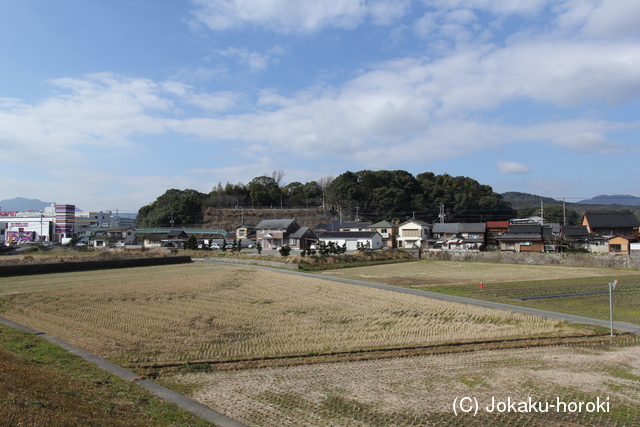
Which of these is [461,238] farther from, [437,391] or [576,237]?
[437,391]

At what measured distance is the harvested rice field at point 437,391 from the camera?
7.31 m

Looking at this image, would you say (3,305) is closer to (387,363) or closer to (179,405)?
(179,405)

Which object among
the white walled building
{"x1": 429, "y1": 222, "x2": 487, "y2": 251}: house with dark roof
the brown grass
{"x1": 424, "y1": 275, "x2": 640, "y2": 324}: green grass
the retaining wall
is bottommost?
the brown grass

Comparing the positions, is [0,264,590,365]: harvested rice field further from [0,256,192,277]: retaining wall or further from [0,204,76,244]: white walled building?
[0,204,76,244]: white walled building

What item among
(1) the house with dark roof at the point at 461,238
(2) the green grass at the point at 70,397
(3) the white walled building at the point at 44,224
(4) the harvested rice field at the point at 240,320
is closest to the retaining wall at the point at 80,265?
(4) the harvested rice field at the point at 240,320

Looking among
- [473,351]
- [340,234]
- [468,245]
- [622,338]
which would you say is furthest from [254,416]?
[468,245]

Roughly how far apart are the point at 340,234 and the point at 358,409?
4879cm

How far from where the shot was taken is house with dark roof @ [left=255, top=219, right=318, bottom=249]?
57.4 meters

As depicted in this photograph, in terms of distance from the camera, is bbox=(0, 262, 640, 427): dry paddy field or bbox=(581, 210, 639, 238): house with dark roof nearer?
bbox=(0, 262, 640, 427): dry paddy field

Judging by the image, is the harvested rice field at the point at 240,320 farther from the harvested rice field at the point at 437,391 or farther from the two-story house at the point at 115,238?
the two-story house at the point at 115,238

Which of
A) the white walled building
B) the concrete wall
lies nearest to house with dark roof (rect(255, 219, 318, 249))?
the concrete wall

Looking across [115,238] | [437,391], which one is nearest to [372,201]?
[115,238]

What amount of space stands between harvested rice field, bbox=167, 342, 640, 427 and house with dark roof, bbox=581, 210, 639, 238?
48995 mm

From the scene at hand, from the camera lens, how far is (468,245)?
55.6m
